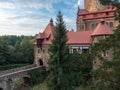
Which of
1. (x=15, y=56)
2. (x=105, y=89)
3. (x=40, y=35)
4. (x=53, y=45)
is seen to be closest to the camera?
(x=105, y=89)

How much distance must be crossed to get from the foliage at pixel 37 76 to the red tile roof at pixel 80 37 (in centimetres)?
659

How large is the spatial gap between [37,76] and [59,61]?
29.9 ft

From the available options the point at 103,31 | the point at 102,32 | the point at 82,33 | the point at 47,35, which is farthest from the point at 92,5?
the point at 102,32

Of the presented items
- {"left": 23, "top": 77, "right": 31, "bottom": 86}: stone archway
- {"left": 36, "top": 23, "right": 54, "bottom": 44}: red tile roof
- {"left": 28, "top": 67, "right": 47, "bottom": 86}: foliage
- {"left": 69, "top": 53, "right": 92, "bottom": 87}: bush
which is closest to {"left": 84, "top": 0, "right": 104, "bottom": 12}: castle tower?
{"left": 36, "top": 23, "right": 54, "bottom": 44}: red tile roof

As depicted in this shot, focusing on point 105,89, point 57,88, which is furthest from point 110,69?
point 57,88

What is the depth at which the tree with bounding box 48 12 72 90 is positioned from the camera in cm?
2812

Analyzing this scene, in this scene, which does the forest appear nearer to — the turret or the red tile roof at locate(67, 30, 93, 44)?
the red tile roof at locate(67, 30, 93, 44)

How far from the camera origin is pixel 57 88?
28062mm

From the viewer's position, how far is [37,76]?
37500 millimetres

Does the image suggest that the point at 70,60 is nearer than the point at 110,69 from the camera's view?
No

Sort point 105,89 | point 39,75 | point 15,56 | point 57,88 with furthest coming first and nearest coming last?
point 15,56, point 39,75, point 57,88, point 105,89

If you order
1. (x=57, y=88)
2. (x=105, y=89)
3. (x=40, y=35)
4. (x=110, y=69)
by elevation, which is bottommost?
(x=57, y=88)

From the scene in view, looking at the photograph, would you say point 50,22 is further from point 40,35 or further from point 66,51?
point 66,51

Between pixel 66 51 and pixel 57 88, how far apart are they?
468cm
